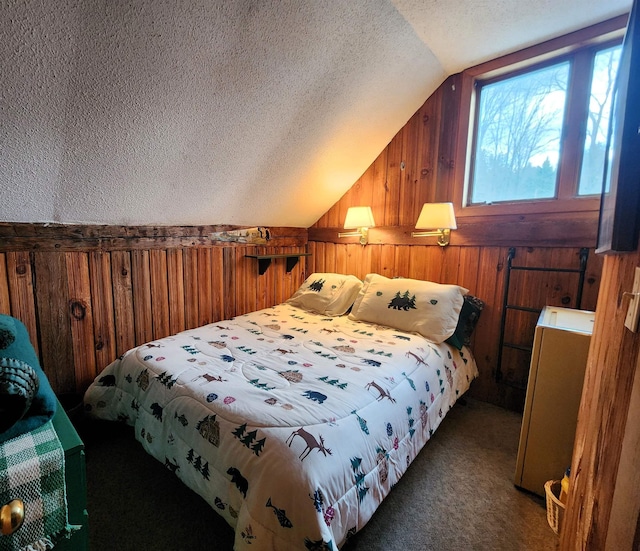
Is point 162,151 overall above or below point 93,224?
above

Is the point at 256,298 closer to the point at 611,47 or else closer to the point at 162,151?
the point at 162,151

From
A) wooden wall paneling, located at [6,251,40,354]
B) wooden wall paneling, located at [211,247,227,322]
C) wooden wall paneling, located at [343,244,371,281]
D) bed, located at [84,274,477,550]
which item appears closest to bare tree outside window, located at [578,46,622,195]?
bed, located at [84,274,477,550]

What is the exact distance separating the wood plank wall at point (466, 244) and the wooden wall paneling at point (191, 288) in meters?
1.43

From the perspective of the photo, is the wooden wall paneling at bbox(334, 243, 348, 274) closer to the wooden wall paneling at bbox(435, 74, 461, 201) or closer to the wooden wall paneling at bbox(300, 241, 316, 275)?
the wooden wall paneling at bbox(300, 241, 316, 275)

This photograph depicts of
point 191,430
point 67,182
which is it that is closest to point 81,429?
point 191,430

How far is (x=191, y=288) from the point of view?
2.51 meters

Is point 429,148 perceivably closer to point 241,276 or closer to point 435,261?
point 435,261

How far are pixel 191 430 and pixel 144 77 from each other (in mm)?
1520

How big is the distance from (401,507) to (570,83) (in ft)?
8.61

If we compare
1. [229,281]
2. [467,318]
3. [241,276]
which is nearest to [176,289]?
[229,281]

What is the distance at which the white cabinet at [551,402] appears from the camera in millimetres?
1434

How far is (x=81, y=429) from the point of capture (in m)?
1.88

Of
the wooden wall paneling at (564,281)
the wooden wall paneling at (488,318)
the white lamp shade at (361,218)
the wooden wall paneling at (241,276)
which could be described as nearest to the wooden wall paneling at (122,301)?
the wooden wall paneling at (241,276)

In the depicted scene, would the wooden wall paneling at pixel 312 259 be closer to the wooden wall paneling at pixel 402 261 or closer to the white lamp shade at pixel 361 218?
the white lamp shade at pixel 361 218
